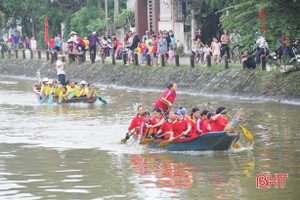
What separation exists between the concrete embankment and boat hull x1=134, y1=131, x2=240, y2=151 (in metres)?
9.16

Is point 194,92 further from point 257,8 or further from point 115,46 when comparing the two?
point 115,46

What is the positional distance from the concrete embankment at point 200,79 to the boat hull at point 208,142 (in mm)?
9155

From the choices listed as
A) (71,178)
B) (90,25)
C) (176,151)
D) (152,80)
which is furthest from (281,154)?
(90,25)

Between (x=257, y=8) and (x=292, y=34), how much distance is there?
1.50 m

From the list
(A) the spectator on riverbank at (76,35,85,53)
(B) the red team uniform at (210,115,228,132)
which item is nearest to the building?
(A) the spectator on riverbank at (76,35,85,53)

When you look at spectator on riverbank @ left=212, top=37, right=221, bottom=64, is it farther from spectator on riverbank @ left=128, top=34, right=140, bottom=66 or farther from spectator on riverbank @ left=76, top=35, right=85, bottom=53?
spectator on riverbank @ left=76, top=35, right=85, bottom=53

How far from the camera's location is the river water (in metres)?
12.7

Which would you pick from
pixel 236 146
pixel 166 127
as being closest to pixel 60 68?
pixel 166 127

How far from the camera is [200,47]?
3303 centimetres

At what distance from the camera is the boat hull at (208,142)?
16391mm

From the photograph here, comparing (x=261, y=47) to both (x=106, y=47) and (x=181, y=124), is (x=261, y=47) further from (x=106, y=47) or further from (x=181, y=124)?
(x=106, y=47)

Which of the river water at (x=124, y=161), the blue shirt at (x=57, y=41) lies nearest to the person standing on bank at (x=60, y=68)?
the river water at (x=124, y=161)

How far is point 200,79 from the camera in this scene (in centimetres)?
3072

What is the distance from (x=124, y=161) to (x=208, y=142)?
6.94ft
